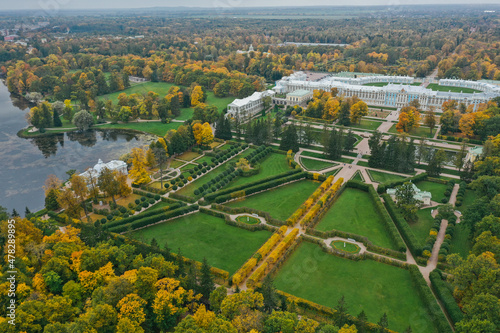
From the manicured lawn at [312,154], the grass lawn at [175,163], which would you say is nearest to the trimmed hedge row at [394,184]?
the manicured lawn at [312,154]

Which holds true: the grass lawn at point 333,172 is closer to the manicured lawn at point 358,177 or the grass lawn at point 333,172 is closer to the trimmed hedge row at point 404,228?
the manicured lawn at point 358,177

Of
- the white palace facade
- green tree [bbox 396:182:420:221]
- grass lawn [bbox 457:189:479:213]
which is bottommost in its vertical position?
grass lawn [bbox 457:189:479:213]

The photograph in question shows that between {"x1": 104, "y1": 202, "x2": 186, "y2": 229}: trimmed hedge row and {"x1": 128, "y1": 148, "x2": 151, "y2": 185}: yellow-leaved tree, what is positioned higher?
{"x1": 128, "y1": 148, "x2": 151, "y2": 185}: yellow-leaved tree

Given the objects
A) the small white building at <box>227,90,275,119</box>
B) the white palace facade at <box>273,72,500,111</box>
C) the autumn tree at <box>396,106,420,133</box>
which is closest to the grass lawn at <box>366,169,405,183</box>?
the autumn tree at <box>396,106,420,133</box>

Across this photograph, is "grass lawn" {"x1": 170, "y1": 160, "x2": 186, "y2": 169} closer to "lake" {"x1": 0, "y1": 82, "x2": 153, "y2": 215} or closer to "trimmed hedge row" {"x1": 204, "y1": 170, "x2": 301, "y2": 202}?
"lake" {"x1": 0, "y1": 82, "x2": 153, "y2": 215}

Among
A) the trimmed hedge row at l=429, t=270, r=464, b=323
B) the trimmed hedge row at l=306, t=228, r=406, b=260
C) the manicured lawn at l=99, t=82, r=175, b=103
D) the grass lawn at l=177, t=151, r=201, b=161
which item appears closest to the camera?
the trimmed hedge row at l=429, t=270, r=464, b=323

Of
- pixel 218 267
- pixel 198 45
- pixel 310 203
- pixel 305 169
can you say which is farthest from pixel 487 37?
pixel 218 267
